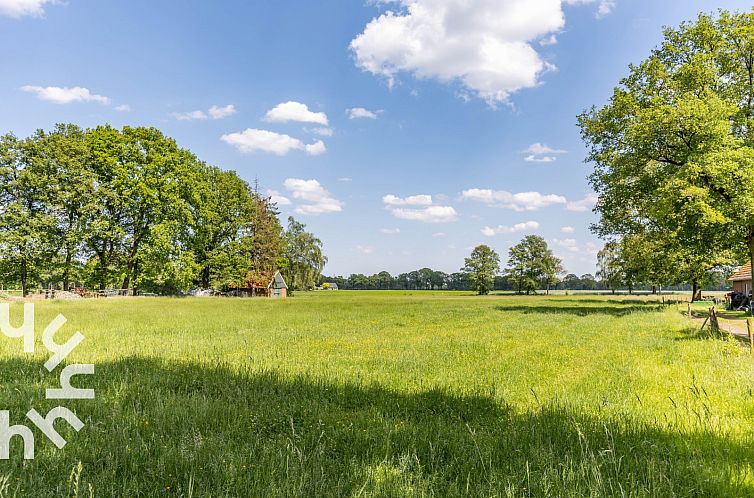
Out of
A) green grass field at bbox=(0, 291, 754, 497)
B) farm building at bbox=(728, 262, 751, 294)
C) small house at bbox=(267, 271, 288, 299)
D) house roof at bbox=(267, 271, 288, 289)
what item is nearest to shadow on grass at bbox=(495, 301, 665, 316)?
farm building at bbox=(728, 262, 751, 294)

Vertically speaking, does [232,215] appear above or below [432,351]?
above

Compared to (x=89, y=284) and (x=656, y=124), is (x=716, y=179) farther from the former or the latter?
(x=89, y=284)

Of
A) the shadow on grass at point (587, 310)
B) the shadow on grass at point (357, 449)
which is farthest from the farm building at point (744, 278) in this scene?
the shadow on grass at point (357, 449)

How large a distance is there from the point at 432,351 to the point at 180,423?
28.2 feet

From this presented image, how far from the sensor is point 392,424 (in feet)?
19.2

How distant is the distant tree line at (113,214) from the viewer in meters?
43.2

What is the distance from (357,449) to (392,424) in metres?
1.00

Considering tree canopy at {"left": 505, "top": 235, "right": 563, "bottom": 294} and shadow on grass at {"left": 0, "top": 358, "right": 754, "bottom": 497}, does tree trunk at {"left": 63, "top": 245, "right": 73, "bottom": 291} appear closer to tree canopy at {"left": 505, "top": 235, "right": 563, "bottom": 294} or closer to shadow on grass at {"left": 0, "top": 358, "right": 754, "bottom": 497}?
A: shadow on grass at {"left": 0, "top": 358, "right": 754, "bottom": 497}

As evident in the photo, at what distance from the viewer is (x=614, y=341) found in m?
15.1

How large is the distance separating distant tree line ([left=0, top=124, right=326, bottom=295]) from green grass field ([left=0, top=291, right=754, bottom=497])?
40.7m

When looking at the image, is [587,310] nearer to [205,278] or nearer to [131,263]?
[131,263]

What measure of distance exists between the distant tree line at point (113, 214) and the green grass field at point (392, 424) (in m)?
40.7

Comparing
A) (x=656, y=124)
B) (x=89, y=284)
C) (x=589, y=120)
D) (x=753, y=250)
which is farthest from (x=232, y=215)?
(x=753, y=250)

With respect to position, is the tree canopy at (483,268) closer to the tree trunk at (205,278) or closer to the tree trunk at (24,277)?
the tree trunk at (205,278)
